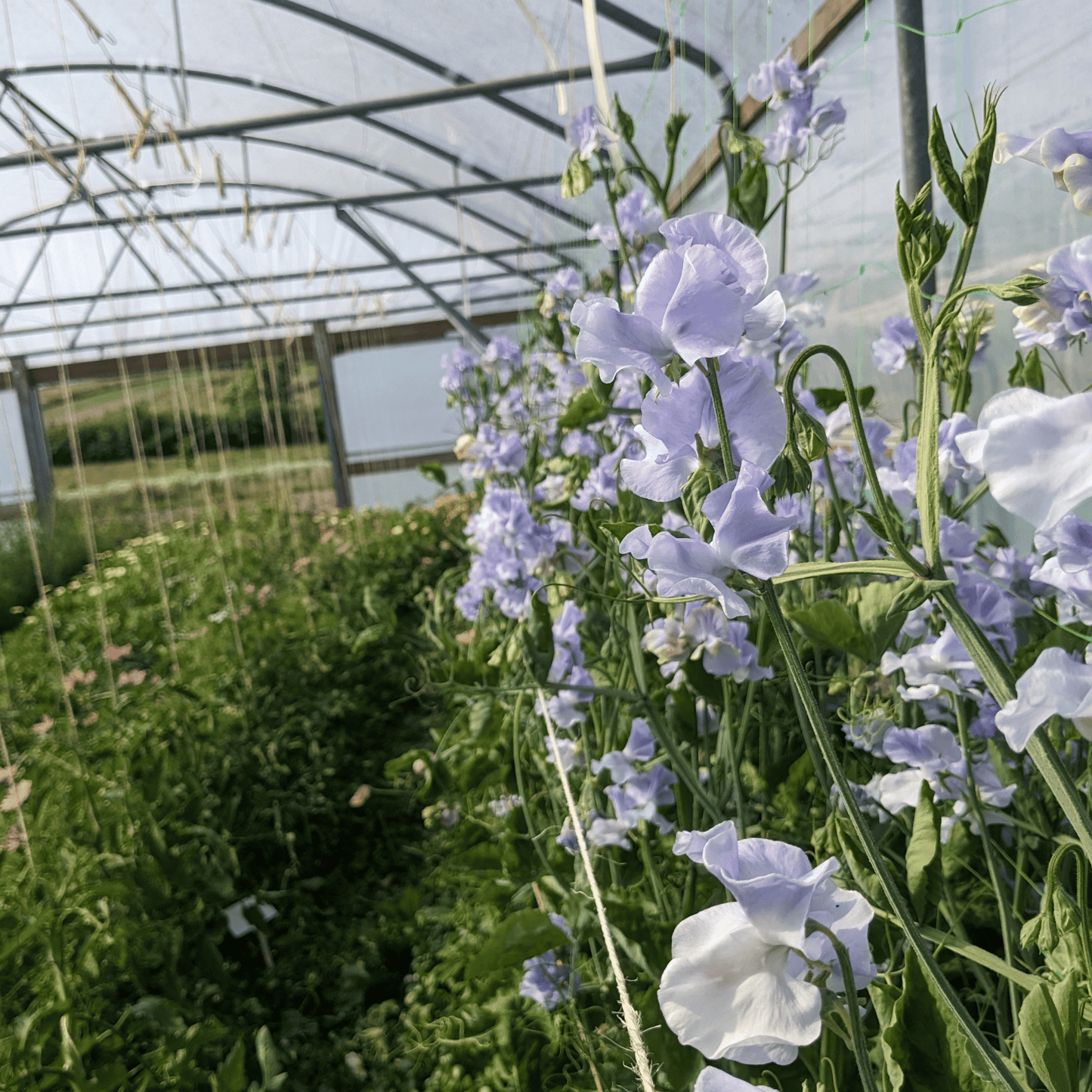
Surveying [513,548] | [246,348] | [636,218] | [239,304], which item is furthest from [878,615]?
[246,348]

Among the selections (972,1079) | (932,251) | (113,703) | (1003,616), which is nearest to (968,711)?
(1003,616)

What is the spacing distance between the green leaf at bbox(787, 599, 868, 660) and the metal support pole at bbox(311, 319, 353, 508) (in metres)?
6.68

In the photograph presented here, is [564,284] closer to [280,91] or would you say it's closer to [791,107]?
[791,107]

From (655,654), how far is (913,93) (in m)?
0.77

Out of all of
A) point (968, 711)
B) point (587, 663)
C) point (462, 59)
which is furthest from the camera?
point (462, 59)

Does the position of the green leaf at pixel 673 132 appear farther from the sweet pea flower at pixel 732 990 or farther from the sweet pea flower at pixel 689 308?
the sweet pea flower at pixel 732 990

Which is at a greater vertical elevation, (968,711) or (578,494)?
(578,494)

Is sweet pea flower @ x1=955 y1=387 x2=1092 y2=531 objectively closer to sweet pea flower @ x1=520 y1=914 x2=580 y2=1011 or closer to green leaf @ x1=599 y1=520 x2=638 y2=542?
green leaf @ x1=599 y1=520 x2=638 y2=542

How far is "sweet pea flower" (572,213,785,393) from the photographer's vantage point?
29cm

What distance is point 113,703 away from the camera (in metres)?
1.96

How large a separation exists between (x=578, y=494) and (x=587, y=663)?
0.21 metres

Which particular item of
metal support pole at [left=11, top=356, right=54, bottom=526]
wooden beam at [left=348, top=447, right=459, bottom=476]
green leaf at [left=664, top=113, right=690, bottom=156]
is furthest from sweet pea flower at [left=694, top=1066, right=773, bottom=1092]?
metal support pole at [left=11, top=356, right=54, bottom=526]

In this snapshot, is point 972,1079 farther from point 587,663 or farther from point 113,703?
point 113,703

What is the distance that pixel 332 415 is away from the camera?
690 cm
